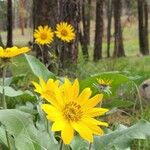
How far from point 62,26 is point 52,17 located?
8.59 meters

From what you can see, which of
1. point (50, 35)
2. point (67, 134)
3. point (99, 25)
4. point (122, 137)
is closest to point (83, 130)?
point (67, 134)

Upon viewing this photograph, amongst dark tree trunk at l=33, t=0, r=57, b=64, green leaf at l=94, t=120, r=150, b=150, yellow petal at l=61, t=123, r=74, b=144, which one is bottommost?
green leaf at l=94, t=120, r=150, b=150

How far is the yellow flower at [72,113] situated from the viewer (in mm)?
2301

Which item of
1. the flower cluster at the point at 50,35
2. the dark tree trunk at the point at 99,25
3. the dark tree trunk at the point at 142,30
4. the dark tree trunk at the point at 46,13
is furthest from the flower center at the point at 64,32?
the dark tree trunk at the point at 142,30

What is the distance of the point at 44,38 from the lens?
5.58 m

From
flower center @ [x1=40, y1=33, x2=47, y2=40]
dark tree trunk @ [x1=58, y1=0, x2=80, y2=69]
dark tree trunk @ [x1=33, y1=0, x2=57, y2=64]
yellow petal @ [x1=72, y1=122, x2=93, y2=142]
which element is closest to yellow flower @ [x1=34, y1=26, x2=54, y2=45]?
flower center @ [x1=40, y1=33, x2=47, y2=40]

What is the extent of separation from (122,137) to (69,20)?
265 inches

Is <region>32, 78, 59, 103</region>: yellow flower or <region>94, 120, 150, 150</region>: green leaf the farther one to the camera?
<region>94, 120, 150, 150</region>: green leaf

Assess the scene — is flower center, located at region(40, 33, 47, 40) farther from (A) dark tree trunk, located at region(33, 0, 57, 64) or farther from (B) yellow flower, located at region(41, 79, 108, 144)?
(A) dark tree trunk, located at region(33, 0, 57, 64)

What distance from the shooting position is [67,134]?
2.30 meters

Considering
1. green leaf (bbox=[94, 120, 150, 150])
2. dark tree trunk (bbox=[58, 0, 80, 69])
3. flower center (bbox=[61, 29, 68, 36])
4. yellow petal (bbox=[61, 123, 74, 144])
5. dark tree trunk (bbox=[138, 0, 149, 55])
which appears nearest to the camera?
yellow petal (bbox=[61, 123, 74, 144])

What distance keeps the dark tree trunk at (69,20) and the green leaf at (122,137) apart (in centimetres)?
614

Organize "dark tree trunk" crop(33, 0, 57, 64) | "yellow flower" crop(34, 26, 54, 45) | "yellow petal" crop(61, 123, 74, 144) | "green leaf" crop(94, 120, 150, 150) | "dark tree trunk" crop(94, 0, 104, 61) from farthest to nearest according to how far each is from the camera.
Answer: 1. "dark tree trunk" crop(94, 0, 104, 61)
2. "dark tree trunk" crop(33, 0, 57, 64)
3. "yellow flower" crop(34, 26, 54, 45)
4. "green leaf" crop(94, 120, 150, 150)
5. "yellow petal" crop(61, 123, 74, 144)

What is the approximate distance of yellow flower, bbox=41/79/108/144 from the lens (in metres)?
2.30
